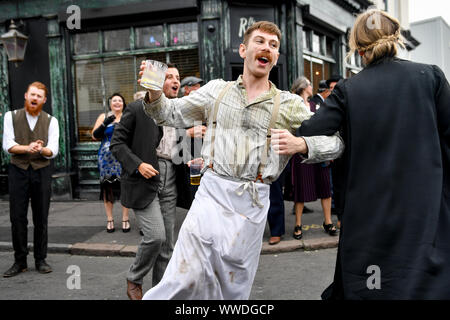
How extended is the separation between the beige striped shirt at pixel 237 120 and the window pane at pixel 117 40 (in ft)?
26.2

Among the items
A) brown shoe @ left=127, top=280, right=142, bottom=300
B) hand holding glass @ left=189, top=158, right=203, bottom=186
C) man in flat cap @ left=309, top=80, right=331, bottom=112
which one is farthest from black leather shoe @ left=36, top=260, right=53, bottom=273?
man in flat cap @ left=309, top=80, right=331, bottom=112

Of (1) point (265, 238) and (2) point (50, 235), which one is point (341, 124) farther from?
(2) point (50, 235)

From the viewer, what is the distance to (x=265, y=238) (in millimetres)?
6441

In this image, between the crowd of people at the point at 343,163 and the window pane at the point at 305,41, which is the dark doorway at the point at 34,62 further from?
the crowd of people at the point at 343,163

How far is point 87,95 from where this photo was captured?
1055 cm

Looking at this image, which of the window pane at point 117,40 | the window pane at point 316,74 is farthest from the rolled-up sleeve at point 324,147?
the window pane at point 316,74

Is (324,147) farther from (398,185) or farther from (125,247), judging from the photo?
(125,247)

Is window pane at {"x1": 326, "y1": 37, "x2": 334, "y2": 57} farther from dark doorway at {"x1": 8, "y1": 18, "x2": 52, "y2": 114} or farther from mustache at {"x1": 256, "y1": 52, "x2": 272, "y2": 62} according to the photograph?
mustache at {"x1": 256, "y1": 52, "x2": 272, "y2": 62}

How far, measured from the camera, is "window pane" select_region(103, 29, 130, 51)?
10.2 meters

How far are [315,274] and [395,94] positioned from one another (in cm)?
312

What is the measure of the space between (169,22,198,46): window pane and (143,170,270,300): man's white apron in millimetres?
7559

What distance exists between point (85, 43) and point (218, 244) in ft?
29.8
